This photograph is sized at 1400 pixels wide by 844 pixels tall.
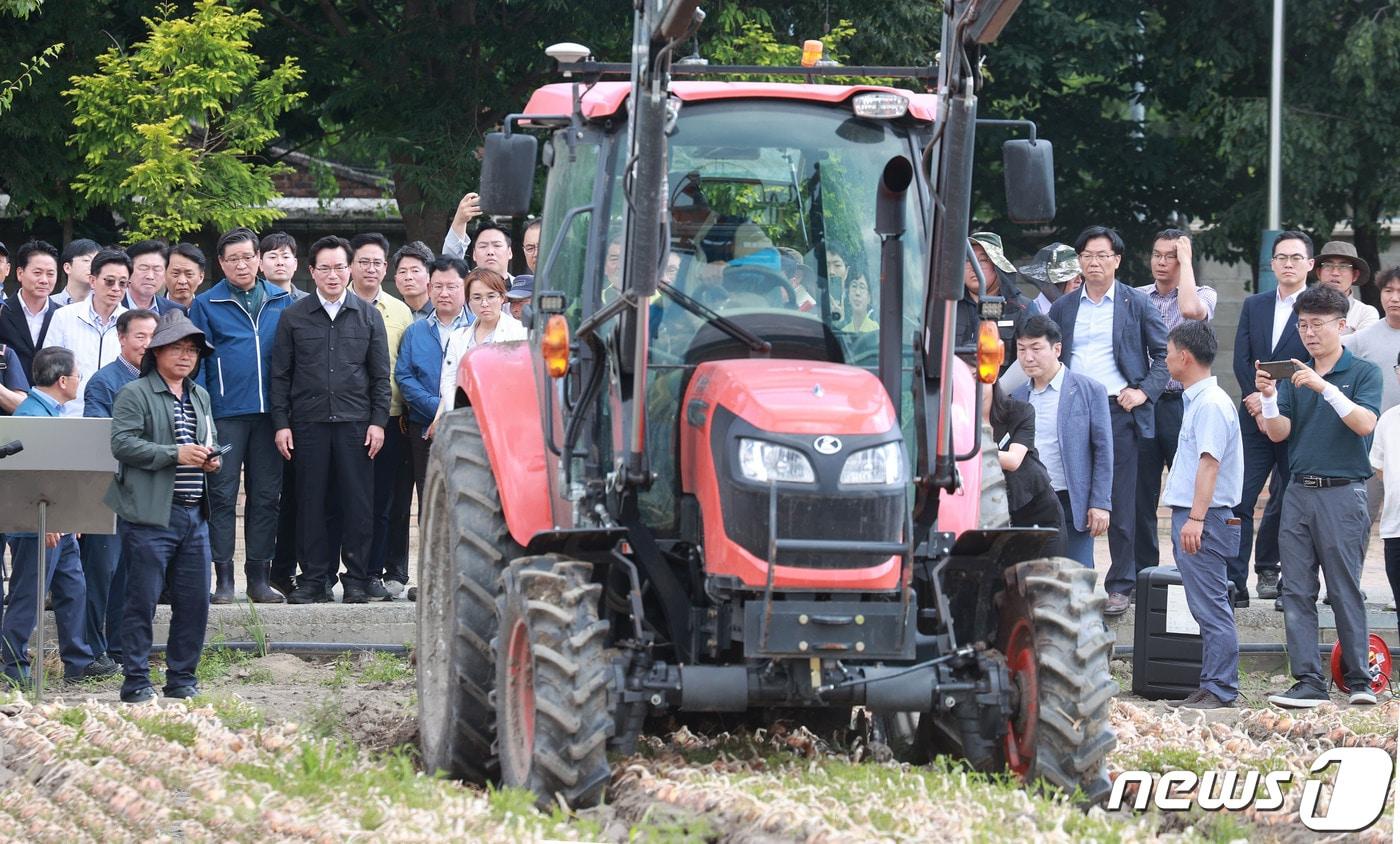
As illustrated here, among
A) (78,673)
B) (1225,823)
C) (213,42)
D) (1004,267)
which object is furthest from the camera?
(213,42)

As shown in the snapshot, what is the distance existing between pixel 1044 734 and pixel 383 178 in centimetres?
2476

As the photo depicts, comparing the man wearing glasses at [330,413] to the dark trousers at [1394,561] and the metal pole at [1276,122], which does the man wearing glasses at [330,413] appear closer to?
the dark trousers at [1394,561]

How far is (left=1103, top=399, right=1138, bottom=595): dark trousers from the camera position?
12086 mm

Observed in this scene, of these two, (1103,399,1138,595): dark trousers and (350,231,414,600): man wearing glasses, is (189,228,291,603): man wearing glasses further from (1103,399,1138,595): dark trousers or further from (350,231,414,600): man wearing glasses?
(1103,399,1138,595): dark trousers

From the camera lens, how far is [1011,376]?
39.3ft

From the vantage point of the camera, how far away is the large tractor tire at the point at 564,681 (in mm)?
6484

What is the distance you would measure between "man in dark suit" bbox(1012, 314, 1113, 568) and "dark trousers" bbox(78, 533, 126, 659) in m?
5.09

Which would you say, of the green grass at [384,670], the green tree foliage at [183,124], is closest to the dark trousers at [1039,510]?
the green grass at [384,670]

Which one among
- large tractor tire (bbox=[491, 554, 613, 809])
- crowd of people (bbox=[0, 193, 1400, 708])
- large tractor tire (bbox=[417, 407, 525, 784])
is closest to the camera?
large tractor tire (bbox=[491, 554, 613, 809])

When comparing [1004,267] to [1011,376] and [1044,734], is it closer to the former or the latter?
[1011,376]

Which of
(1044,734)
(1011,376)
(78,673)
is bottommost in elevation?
(78,673)

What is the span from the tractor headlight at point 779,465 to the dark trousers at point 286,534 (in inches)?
251

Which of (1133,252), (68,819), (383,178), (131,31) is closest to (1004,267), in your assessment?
(68,819)

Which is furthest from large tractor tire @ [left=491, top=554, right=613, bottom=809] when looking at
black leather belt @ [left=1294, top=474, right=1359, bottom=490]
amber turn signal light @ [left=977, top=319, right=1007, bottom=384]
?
black leather belt @ [left=1294, top=474, right=1359, bottom=490]
